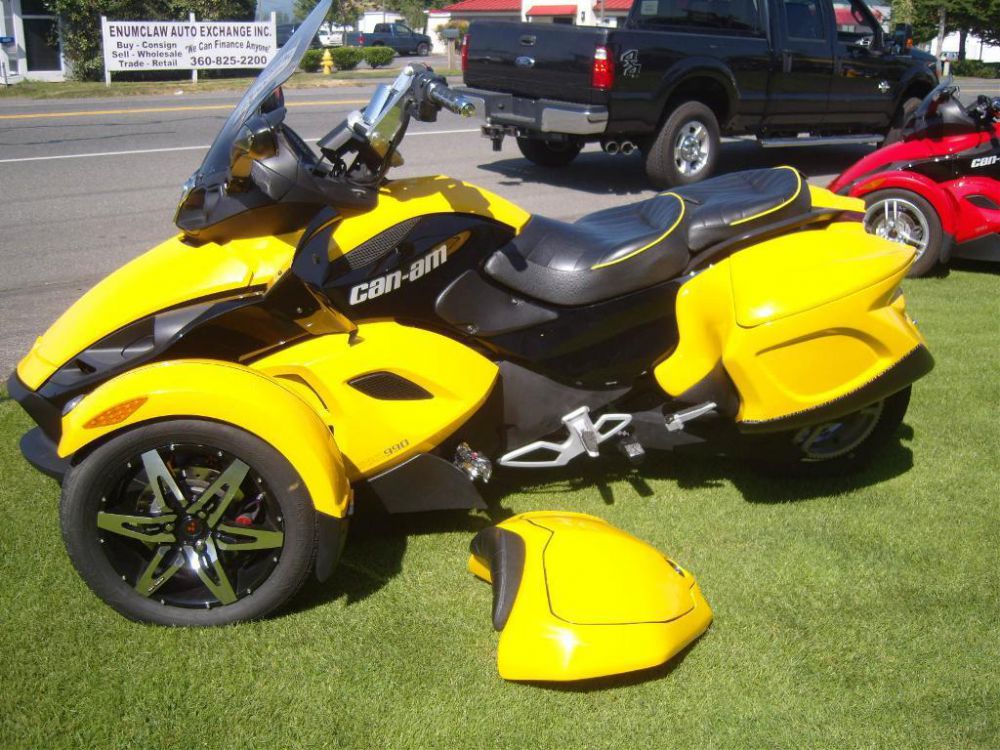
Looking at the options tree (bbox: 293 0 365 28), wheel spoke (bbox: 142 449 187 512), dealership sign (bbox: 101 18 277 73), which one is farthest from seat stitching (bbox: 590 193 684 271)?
tree (bbox: 293 0 365 28)

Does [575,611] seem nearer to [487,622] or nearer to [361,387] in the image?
[487,622]

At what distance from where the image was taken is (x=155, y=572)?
3230 millimetres

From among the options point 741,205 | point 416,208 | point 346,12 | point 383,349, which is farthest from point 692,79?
point 346,12

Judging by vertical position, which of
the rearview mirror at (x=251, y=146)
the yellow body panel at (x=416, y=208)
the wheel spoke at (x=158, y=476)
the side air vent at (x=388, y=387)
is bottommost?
the wheel spoke at (x=158, y=476)

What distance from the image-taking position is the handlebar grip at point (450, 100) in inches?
119

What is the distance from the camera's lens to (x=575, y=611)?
306 cm

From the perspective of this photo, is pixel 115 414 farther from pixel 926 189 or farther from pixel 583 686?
pixel 926 189

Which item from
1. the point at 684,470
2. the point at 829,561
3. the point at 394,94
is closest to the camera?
the point at 394,94

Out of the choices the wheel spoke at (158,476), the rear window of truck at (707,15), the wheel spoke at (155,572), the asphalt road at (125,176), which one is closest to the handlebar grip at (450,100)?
the wheel spoke at (158,476)

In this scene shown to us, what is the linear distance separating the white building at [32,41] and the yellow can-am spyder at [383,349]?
93.5ft

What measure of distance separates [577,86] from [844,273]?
21.9ft

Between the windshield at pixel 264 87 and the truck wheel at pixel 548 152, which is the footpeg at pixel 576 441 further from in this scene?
the truck wheel at pixel 548 152

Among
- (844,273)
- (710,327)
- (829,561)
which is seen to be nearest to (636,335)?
(710,327)

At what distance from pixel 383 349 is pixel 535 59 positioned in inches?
294
